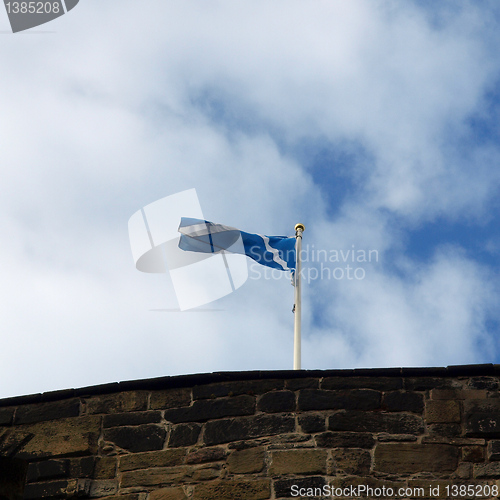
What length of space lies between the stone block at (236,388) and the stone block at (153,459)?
1.77 feet

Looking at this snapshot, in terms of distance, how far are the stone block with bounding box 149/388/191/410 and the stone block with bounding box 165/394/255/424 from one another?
2.3 inches

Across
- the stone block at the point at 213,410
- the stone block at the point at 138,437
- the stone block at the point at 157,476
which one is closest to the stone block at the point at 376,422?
the stone block at the point at 213,410

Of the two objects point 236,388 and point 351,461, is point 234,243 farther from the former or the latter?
point 351,461

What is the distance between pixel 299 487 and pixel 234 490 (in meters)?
0.51

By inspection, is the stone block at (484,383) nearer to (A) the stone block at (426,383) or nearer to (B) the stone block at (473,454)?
(A) the stone block at (426,383)

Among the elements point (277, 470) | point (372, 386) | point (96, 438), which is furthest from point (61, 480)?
point (372, 386)

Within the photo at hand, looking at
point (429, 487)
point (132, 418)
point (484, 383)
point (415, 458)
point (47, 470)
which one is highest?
point (484, 383)

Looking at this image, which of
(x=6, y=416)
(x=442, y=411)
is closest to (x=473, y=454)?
(x=442, y=411)

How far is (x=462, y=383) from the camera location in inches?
267

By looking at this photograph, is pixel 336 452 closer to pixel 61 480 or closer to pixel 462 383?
pixel 462 383

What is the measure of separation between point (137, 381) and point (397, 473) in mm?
2352

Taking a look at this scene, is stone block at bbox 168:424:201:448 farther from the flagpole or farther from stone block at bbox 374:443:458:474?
the flagpole

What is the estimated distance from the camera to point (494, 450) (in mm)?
6391

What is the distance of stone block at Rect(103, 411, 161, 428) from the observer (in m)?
6.93
